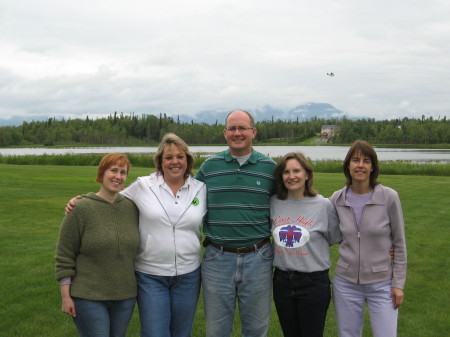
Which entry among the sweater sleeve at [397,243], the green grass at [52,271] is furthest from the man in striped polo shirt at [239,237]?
the green grass at [52,271]

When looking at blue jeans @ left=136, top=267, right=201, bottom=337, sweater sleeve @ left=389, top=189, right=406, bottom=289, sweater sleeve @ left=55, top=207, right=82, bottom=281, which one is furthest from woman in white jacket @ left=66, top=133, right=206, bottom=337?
sweater sleeve @ left=389, top=189, right=406, bottom=289

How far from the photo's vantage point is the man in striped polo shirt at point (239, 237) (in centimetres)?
416

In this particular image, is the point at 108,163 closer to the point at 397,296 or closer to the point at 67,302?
the point at 67,302

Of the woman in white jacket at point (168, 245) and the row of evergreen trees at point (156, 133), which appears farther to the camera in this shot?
the row of evergreen trees at point (156, 133)

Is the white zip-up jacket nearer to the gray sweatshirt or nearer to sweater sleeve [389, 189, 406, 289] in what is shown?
the gray sweatshirt

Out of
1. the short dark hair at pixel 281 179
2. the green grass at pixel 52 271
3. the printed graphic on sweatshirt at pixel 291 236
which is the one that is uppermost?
the short dark hair at pixel 281 179

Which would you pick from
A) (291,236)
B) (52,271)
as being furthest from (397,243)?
(52,271)

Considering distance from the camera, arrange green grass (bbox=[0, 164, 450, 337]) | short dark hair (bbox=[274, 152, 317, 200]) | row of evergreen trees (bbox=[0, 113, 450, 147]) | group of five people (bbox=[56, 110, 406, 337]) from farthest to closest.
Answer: row of evergreen trees (bbox=[0, 113, 450, 147])
green grass (bbox=[0, 164, 450, 337])
short dark hair (bbox=[274, 152, 317, 200])
group of five people (bbox=[56, 110, 406, 337])

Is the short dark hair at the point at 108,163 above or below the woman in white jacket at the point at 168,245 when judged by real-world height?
above

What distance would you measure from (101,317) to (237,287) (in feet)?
4.15

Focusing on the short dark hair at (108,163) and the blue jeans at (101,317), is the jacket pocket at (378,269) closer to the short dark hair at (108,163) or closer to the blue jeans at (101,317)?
the blue jeans at (101,317)

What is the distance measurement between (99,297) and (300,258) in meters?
1.82

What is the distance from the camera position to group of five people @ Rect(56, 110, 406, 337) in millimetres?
3906

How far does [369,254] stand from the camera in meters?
4.04
